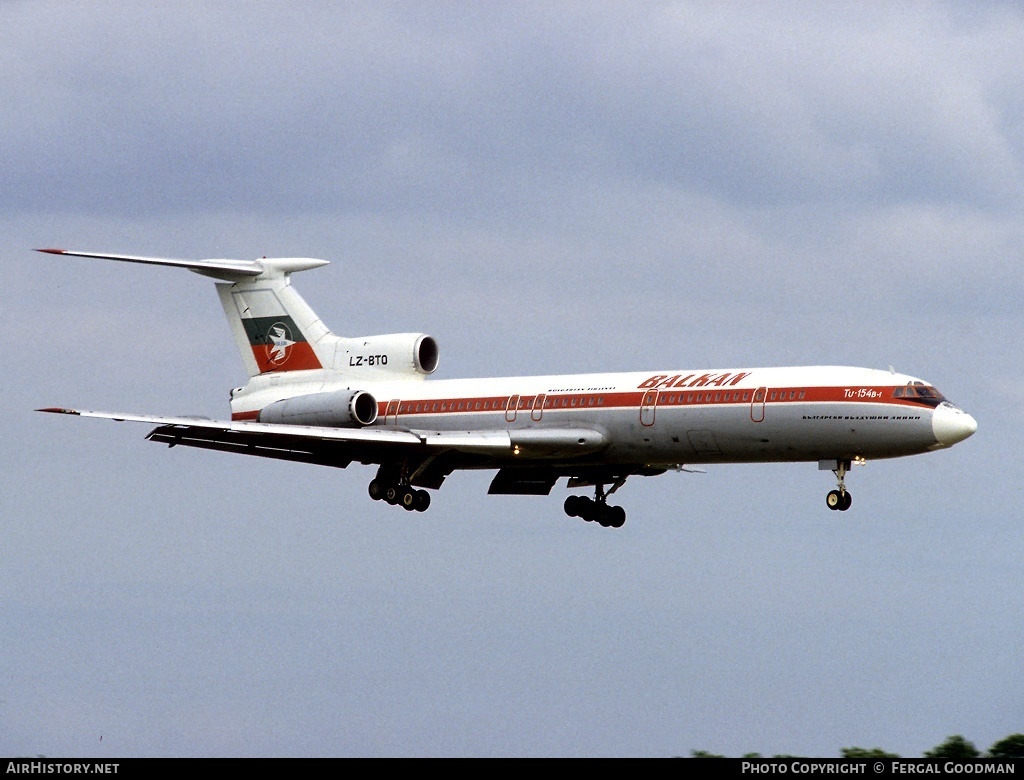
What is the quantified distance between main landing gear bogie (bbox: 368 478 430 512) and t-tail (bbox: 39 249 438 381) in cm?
332

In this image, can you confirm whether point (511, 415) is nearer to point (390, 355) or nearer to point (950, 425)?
point (390, 355)

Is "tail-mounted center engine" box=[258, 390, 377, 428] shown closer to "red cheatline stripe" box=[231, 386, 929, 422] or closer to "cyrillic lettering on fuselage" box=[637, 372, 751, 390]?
"red cheatline stripe" box=[231, 386, 929, 422]

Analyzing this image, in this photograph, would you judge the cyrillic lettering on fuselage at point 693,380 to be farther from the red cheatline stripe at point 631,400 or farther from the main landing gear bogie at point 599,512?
the main landing gear bogie at point 599,512

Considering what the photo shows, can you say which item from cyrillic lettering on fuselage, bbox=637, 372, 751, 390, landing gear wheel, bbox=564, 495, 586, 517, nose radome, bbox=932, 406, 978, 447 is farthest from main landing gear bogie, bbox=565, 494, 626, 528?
nose radome, bbox=932, 406, 978, 447

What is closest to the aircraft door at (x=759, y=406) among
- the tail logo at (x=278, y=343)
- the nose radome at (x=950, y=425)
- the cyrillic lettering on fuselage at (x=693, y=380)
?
the cyrillic lettering on fuselage at (x=693, y=380)

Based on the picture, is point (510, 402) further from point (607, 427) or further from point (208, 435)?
point (208, 435)

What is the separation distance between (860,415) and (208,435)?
62.6 feet

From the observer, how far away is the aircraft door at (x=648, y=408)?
46.2 metres

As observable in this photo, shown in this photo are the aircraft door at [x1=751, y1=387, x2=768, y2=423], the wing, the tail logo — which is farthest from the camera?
the tail logo

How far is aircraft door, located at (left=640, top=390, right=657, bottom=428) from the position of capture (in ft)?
152

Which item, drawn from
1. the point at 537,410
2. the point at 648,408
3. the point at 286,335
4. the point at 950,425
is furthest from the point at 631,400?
the point at 286,335

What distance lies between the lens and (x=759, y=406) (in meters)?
44.5

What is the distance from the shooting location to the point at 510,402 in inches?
1933
